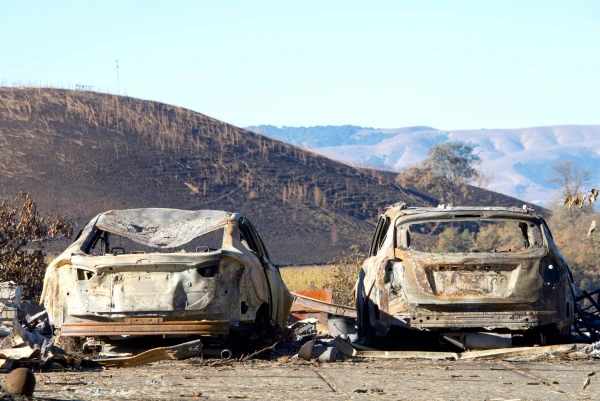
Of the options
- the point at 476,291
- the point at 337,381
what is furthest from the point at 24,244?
the point at 337,381

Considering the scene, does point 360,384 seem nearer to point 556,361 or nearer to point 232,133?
point 556,361

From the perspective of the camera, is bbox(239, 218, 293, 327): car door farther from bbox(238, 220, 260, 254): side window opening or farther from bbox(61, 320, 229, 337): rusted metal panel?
bbox(61, 320, 229, 337): rusted metal panel

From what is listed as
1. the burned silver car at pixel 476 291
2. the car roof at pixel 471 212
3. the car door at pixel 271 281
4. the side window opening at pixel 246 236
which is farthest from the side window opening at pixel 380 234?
the side window opening at pixel 246 236

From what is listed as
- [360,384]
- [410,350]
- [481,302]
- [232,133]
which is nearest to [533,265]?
[481,302]

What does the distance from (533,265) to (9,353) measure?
522cm

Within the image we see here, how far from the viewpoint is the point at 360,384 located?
29.2ft

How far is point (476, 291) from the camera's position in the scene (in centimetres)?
1135

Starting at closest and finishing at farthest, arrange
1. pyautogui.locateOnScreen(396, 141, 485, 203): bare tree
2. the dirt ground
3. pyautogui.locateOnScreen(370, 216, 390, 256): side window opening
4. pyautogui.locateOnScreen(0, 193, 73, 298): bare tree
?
the dirt ground → pyautogui.locateOnScreen(370, 216, 390, 256): side window opening → pyautogui.locateOnScreen(0, 193, 73, 298): bare tree → pyautogui.locateOnScreen(396, 141, 485, 203): bare tree

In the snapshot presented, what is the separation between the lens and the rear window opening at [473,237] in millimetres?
12031

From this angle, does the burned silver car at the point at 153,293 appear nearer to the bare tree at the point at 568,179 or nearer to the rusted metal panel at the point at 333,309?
the rusted metal panel at the point at 333,309

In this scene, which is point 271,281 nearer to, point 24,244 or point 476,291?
point 476,291

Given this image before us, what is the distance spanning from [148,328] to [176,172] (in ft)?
199

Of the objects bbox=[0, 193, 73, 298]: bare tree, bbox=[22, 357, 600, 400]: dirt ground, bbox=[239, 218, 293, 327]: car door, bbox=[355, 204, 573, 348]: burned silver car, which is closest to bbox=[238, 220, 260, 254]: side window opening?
bbox=[239, 218, 293, 327]: car door

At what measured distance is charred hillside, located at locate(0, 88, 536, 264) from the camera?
208ft
